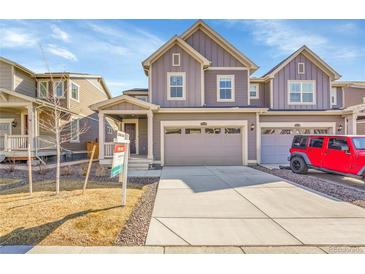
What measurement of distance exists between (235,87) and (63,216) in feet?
42.3

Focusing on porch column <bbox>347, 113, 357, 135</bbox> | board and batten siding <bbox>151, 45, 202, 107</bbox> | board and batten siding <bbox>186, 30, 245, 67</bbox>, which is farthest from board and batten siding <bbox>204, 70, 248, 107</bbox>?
porch column <bbox>347, 113, 357, 135</bbox>

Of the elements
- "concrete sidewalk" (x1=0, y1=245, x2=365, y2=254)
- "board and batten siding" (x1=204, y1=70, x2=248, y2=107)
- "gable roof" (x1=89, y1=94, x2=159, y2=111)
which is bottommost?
"concrete sidewalk" (x1=0, y1=245, x2=365, y2=254)

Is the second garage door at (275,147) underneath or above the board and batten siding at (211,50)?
underneath

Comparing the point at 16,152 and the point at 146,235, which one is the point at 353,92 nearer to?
the point at 146,235

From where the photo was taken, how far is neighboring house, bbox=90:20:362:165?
1320 centimetres

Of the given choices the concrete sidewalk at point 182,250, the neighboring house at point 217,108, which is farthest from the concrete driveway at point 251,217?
the neighboring house at point 217,108

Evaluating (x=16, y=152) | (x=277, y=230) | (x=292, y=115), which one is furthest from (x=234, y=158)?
(x=16, y=152)

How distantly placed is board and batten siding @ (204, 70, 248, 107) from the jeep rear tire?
17.8 feet

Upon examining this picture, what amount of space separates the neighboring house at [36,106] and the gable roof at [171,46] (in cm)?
512

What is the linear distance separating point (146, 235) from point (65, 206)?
259cm

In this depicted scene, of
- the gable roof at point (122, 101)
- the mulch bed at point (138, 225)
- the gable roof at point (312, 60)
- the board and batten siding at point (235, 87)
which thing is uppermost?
the gable roof at point (312, 60)

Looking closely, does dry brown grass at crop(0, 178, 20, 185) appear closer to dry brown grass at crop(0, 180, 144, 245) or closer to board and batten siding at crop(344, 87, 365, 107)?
dry brown grass at crop(0, 180, 144, 245)

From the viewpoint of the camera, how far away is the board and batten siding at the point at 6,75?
50.2 feet

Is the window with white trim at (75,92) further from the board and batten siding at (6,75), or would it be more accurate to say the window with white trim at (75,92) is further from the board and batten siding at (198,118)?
the board and batten siding at (198,118)
